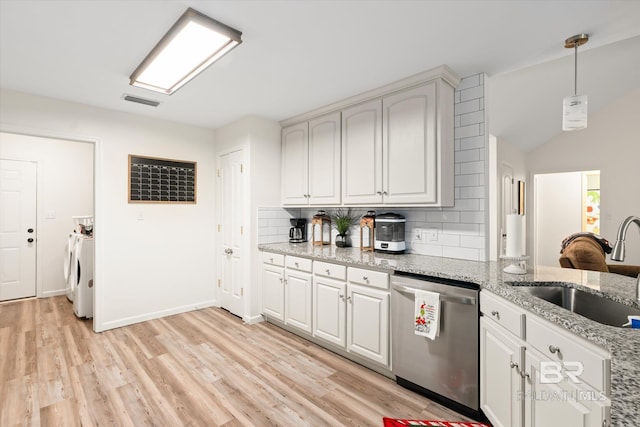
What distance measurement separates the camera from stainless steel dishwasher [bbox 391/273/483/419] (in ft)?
6.26

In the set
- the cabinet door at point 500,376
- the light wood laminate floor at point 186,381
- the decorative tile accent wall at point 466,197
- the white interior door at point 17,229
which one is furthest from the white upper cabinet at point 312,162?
the white interior door at point 17,229

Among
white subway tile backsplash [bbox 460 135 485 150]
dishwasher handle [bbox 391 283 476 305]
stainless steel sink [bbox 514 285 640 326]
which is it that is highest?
white subway tile backsplash [bbox 460 135 485 150]

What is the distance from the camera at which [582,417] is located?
1.12 meters

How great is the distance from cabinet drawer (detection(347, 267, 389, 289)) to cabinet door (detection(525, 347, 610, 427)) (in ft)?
3.43

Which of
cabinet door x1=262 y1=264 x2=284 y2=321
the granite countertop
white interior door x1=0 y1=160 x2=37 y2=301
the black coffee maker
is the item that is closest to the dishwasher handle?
the granite countertop

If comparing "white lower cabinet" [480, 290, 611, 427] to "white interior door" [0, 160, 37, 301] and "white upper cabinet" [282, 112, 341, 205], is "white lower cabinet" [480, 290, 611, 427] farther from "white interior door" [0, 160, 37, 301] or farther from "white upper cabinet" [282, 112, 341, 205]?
"white interior door" [0, 160, 37, 301]

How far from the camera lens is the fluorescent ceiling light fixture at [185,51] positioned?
1.82 metres

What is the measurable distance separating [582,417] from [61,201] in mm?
6253

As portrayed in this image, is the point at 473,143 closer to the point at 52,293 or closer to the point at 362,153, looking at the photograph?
the point at 362,153

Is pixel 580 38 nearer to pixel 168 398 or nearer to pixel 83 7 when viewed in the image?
pixel 83 7

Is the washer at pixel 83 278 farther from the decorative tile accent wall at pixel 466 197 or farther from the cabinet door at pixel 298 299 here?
the decorative tile accent wall at pixel 466 197

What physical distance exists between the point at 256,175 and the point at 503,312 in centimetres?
281

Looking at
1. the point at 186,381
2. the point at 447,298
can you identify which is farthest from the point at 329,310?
the point at 186,381

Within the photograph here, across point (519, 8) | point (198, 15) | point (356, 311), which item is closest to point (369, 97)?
point (519, 8)
